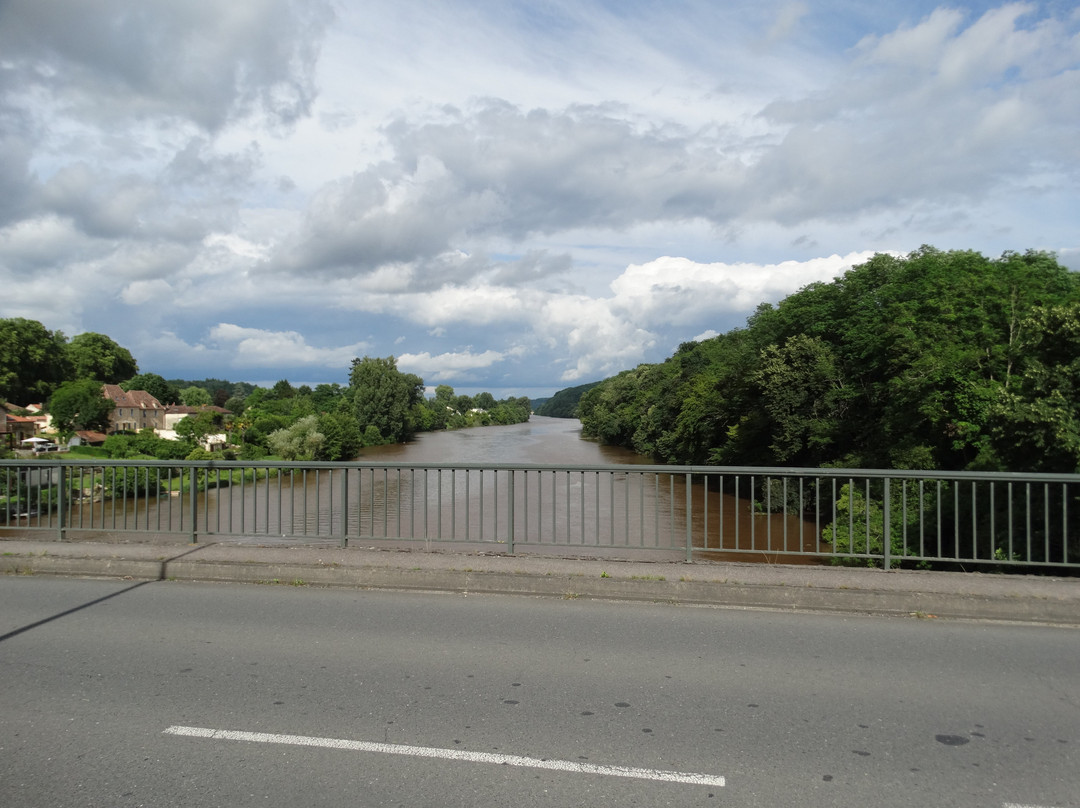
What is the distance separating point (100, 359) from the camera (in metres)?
123

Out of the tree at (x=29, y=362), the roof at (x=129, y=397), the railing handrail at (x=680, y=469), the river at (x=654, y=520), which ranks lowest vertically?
the river at (x=654, y=520)

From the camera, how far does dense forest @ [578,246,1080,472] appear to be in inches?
754

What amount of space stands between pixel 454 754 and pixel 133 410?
128860 mm

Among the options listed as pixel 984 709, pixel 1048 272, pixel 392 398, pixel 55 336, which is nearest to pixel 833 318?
pixel 1048 272

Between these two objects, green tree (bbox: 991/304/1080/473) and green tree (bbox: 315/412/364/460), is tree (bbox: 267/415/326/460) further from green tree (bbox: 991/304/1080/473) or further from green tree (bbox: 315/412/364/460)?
green tree (bbox: 991/304/1080/473)

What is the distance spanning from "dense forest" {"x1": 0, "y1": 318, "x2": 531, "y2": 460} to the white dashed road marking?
5783 cm

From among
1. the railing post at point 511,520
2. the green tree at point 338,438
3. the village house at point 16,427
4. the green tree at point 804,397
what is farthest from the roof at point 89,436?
the railing post at point 511,520

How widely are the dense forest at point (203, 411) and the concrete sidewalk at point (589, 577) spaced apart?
52.9 meters

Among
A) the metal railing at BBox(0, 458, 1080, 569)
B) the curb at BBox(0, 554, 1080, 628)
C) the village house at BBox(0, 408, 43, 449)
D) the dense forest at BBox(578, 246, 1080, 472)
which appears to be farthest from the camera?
the village house at BBox(0, 408, 43, 449)

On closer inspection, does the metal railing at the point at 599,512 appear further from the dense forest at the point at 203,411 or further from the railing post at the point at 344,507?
the dense forest at the point at 203,411

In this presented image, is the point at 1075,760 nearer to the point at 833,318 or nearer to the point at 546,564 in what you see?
the point at 546,564

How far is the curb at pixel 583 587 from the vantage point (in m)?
6.40

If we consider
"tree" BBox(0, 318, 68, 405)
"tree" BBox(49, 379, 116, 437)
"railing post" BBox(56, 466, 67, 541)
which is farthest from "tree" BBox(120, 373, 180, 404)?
"railing post" BBox(56, 466, 67, 541)

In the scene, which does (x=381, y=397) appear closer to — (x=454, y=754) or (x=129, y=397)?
(x=129, y=397)
